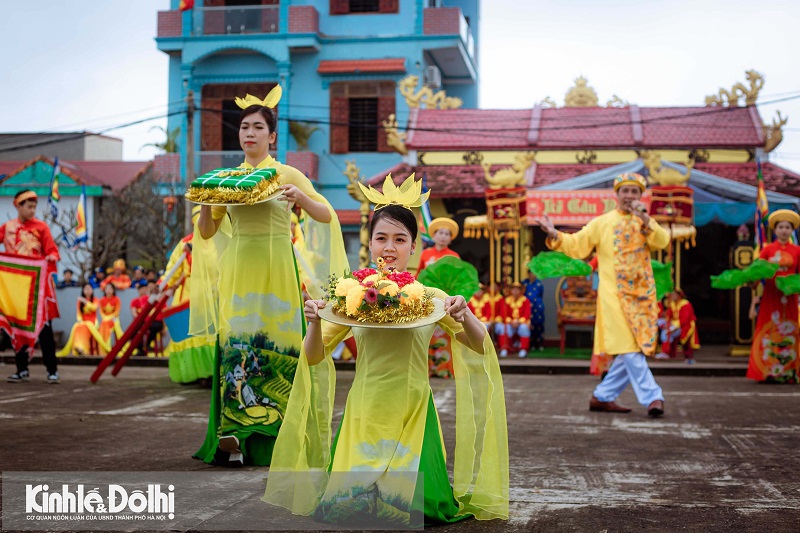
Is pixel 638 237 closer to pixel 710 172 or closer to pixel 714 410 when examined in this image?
pixel 714 410

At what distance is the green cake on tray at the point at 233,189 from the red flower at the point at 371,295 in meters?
1.65

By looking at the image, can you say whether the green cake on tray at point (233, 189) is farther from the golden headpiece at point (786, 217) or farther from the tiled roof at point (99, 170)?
the tiled roof at point (99, 170)

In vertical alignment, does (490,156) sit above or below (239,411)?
above

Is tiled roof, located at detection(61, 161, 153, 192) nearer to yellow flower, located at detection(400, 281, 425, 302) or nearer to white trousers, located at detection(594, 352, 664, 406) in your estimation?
white trousers, located at detection(594, 352, 664, 406)

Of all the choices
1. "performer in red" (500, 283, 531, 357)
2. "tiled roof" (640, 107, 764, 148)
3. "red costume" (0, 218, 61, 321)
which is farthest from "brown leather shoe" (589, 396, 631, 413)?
"tiled roof" (640, 107, 764, 148)

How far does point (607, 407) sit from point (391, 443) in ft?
14.8

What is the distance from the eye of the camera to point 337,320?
398cm

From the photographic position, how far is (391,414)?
414 cm

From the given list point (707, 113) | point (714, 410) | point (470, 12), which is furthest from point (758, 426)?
point (470, 12)

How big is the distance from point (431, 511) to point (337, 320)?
33.8 inches

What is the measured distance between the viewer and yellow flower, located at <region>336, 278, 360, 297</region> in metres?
3.98

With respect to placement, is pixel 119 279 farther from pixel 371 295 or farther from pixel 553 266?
pixel 371 295

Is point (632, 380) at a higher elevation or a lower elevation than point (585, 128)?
lower

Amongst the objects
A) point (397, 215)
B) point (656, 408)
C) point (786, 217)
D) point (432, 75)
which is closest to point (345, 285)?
point (397, 215)
